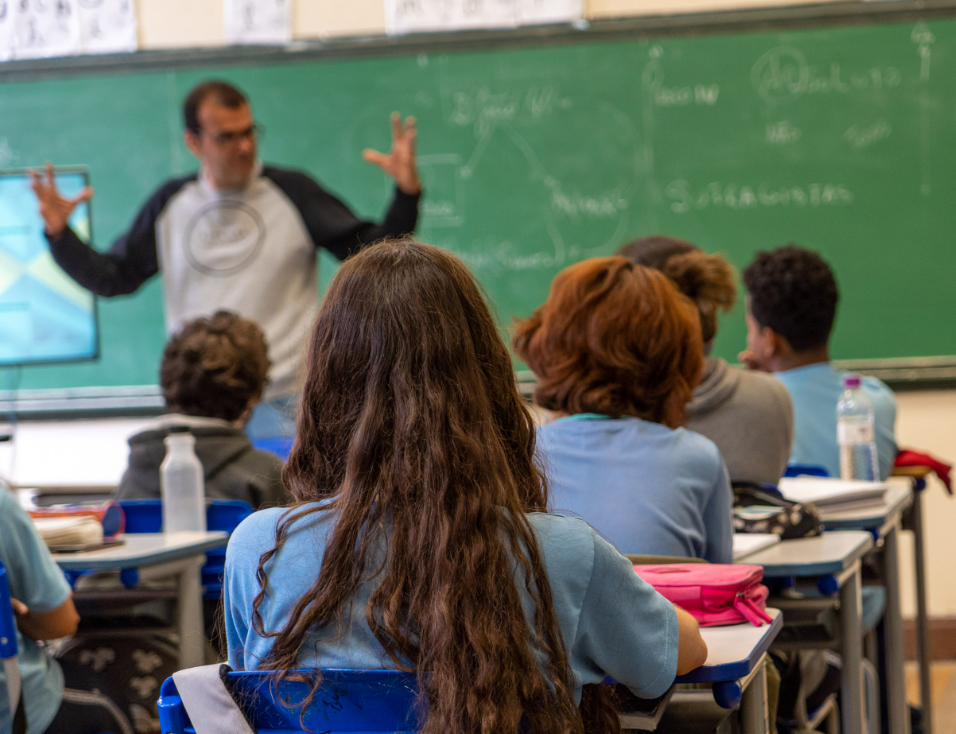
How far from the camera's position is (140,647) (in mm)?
2348

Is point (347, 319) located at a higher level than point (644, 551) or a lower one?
higher

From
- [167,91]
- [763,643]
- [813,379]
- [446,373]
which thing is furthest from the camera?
[167,91]

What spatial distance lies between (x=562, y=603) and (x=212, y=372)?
5.75 feet

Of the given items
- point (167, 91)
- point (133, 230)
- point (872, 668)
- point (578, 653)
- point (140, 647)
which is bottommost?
point (872, 668)

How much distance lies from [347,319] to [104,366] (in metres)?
3.71

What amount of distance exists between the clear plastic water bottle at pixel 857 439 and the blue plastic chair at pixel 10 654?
79.6 inches

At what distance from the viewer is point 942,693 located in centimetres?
357

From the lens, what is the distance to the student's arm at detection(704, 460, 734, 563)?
Result: 5.73 feet

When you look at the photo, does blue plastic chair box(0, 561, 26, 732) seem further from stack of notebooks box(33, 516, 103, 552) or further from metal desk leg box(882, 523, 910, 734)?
metal desk leg box(882, 523, 910, 734)

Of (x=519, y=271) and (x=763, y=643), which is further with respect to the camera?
(x=519, y=271)

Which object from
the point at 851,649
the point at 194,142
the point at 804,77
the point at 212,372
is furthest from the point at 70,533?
the point at 804,77

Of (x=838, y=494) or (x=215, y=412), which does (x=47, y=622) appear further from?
(x=838, y=494)

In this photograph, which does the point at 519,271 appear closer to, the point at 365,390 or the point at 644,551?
the point at 644,551

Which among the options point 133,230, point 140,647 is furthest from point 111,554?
point 133,230
